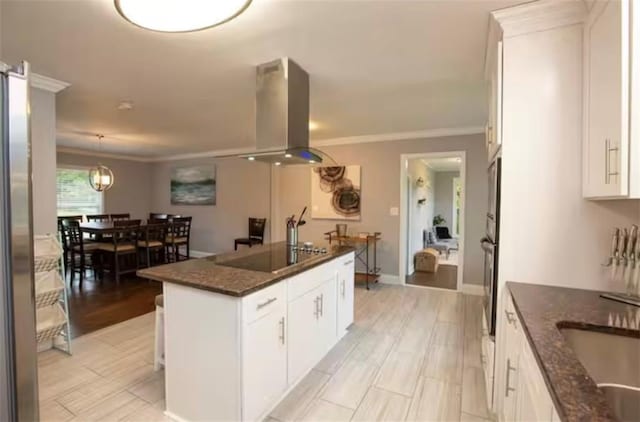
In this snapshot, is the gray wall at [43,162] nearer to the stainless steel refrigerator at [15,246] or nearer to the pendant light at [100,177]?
the stainless steel refrigerator at [15,246]

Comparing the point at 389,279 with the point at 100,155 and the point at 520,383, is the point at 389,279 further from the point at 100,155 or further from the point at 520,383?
the point at 100,155

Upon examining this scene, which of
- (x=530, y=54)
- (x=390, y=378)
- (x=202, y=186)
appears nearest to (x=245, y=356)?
(x=390, y=378)

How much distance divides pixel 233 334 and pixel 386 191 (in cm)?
382

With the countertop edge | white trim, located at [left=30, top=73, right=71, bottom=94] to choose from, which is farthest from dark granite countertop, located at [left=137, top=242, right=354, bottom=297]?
white trim, located at [left=30, top=73, right=71, bottom=94]

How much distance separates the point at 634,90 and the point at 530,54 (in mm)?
660

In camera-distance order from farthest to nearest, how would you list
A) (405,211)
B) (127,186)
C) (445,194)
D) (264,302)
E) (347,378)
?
(445,194), (127,186), (405,211), (347,378), (264,302)

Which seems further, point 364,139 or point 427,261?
point 427,261

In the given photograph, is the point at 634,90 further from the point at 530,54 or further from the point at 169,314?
the point at 169,314

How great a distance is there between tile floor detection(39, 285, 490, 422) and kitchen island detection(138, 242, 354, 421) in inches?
9.2

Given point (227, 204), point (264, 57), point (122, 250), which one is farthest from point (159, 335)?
point (227, 204)

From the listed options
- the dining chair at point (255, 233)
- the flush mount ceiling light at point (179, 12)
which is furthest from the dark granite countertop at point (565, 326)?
the dining chair at point (255, 233)

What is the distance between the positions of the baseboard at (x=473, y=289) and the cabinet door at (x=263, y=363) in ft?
11.2

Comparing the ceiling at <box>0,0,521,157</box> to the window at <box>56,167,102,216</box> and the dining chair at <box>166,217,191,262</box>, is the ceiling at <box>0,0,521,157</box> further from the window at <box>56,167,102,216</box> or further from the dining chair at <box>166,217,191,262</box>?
the window at <box>56,167,102,216</box>

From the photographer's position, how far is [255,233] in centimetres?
624
